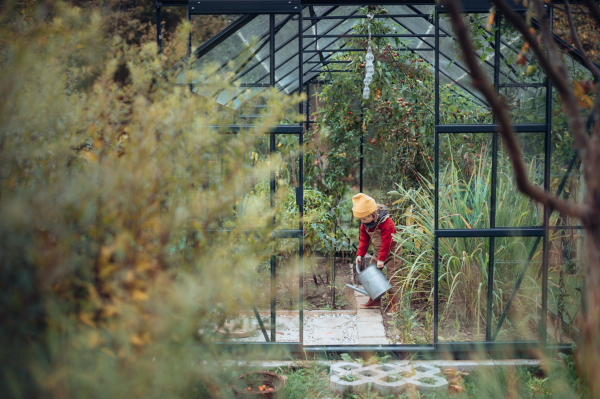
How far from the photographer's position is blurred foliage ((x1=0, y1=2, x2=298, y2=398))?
1083 mm

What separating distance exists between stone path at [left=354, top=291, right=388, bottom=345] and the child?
0.12m

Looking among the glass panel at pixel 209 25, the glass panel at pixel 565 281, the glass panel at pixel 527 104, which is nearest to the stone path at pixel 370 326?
the glass panel at pixel 565 281

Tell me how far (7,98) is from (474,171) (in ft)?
12.2

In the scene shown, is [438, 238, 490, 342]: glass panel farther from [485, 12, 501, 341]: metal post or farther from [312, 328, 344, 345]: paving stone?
[312, 328, 344, 345]: paving stone

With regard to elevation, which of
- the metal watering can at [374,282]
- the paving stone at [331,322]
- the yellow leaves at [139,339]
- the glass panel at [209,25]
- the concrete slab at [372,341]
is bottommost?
the paving stone at [331,322]

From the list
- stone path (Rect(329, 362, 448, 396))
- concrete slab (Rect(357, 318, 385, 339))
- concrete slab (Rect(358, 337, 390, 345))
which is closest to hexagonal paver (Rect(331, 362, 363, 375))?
stone path (Rect(329, 362, 448, 396))

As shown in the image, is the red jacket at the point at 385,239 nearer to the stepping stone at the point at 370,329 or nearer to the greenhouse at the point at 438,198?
the greenhouse at the point at 438,198

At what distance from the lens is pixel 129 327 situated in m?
1.10

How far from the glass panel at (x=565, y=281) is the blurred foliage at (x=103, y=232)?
2707 millimetres

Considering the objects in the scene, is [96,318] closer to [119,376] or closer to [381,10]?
[119,376]

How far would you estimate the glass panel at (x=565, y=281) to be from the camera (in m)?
3.26

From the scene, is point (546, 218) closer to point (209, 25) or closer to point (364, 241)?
point (364, 241)

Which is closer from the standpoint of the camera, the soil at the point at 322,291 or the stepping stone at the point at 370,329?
the stepping stone at the point at 370,329

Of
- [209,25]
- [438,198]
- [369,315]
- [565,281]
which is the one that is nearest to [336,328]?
[369,315]
